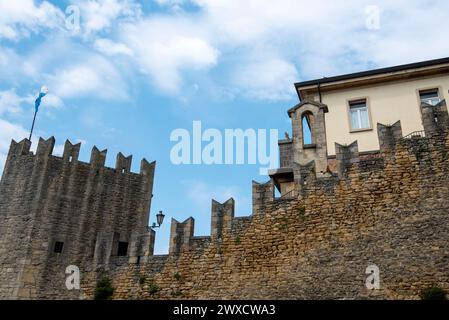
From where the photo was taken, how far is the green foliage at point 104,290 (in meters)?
14.1

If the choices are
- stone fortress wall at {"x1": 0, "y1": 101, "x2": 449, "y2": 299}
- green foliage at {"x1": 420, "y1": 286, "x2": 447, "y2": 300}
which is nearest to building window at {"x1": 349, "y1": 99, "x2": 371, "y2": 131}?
stone fortress wall at {"x1": 0, "y1": 101, "x2": 449, "y2": 299}

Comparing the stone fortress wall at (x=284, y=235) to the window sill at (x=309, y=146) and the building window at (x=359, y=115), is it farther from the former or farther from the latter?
the building window at (x=359, y=115)

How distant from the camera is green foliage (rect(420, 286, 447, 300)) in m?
10.3

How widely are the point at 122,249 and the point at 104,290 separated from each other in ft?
6.48

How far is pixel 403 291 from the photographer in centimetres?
1084

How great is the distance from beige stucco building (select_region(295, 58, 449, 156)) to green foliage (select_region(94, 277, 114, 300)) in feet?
28.7

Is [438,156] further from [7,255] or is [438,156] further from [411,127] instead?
[7,255]

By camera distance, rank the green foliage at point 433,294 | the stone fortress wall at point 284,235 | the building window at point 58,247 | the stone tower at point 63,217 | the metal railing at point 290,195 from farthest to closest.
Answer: the building window at point 58,247
the stone tower at point 63,217
the metal railing at point 290,195
the stone fortress wall at point 284,235
the green foliage at point 433,294

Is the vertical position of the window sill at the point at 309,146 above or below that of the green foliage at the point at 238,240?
above

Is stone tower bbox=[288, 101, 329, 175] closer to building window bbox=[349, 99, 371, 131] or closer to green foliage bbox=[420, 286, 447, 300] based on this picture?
building window bbox=[349, 99, 371, 131]

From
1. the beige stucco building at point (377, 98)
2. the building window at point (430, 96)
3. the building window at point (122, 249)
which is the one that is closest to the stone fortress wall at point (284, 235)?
the building window at point (122, 249)

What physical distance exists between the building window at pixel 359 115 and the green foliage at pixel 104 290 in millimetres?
10264

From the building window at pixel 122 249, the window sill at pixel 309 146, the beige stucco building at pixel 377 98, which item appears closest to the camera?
the window sill at pixel 309 146

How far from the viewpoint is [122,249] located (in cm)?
1584
